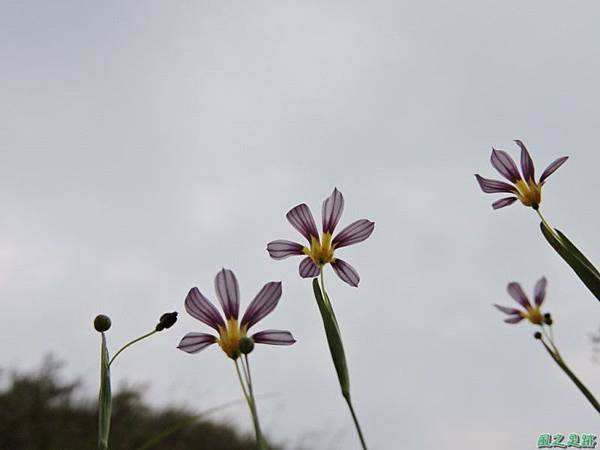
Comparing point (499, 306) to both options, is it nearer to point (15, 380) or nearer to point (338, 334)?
point (338, 334)

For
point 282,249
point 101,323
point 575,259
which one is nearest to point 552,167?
point 575,259

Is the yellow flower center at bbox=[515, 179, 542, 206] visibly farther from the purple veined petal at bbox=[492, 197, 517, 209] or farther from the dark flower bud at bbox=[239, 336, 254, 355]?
the dark flower bud at bbox=[239, 336, 254, 355]

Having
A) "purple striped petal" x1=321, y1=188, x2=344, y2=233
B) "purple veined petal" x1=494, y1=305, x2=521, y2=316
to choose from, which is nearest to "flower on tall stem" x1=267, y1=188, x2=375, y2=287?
"purple striped petal" x1=321, y1=188, x2=344, y2=233

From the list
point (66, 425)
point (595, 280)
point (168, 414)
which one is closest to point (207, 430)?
point (168, 414)

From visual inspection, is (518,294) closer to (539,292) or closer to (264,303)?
(539,292)

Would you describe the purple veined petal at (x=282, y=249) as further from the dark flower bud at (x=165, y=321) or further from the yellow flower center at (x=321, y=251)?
the dark flower bud at (x=165, y=321)
